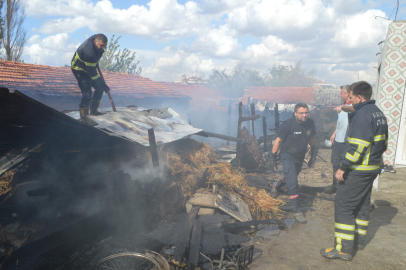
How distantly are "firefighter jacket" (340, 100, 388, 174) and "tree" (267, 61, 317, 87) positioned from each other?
49478mm

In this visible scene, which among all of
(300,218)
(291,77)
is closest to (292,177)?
(300,218)

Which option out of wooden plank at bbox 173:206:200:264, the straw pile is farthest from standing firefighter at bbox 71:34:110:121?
wooden plank at bbox 173:206:200:264

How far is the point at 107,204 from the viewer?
4.30 metres

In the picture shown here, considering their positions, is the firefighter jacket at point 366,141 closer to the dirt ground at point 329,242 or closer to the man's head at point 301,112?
the dirt ground at point 329,242

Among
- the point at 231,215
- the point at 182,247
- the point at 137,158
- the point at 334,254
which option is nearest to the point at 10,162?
the point at 137,158

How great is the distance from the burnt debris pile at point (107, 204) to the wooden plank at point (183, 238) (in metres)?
0.02

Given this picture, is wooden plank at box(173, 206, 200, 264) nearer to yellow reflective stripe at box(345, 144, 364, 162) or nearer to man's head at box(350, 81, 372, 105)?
yellow reflective stripe at box(345, 144, 364, 162)

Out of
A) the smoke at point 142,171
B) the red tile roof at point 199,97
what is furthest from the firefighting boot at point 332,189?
the red tile roof at point 199,97

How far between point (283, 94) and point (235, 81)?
1090 centimetres

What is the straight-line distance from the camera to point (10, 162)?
12.7ft

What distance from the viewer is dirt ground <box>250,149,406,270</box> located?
3314mm

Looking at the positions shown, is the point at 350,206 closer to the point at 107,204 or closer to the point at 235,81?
the point at 107,204

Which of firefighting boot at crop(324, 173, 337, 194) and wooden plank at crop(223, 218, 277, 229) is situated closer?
wooden plank at crop(223, 218, 277, 229)

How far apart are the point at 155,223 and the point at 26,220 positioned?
83.8 inches
